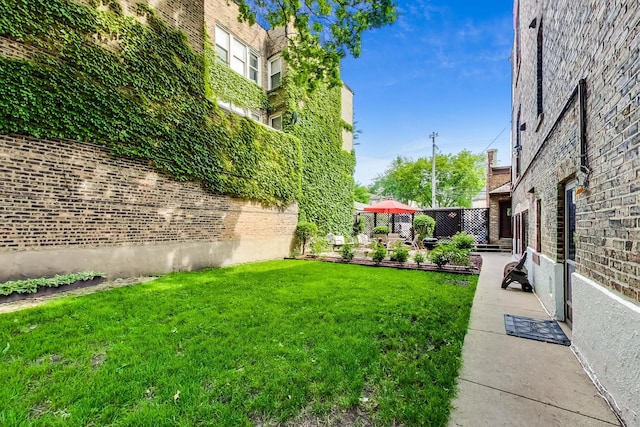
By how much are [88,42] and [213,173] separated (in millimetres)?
4037

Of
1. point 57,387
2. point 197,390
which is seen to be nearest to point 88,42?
Result: point 57,387

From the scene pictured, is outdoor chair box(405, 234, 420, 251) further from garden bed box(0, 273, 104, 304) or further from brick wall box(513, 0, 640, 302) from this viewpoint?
garden bed box(0, 273, 104, 304)

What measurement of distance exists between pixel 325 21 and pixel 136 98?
5257mm

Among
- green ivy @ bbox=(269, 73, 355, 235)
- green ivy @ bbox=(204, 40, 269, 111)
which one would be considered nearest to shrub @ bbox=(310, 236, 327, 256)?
green ivy @ bbox=(269, 73, 355, 235)

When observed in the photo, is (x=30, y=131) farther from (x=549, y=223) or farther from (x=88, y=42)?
(x=549, y=223)

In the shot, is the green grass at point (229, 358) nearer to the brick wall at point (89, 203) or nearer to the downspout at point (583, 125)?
the brick wall at point (89, 203)

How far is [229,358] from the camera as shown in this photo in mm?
2824

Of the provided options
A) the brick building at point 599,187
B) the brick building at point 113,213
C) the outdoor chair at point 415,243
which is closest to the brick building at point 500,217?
the outdoor chair at point 415,243

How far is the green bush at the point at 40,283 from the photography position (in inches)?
187

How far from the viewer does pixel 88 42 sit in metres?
6.21

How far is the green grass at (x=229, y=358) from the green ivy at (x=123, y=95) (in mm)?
3774

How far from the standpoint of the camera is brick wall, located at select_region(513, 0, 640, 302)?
6.61 feet

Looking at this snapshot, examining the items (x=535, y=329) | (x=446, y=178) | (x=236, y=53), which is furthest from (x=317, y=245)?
(x=446, y=178)

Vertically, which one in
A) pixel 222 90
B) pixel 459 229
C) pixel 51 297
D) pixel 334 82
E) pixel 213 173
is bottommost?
pixel 51 297
